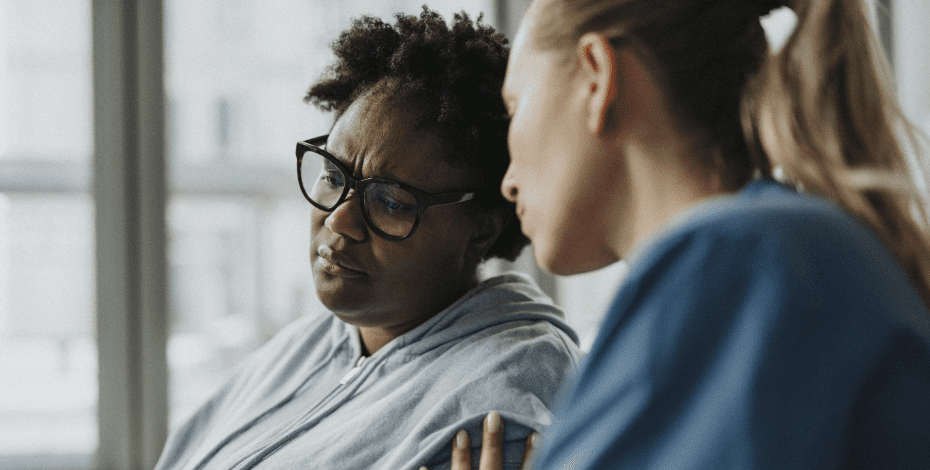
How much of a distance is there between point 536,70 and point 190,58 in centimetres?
175

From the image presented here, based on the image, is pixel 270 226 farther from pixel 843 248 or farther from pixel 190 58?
pixel 843 248

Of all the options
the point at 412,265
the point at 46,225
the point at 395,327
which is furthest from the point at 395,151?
the point at 46,225

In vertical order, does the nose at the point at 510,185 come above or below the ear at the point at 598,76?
below

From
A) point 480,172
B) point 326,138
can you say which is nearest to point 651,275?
point 480,172

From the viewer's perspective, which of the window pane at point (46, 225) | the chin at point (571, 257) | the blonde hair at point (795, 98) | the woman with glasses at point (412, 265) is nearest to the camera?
the blonde hair at point (795, 98)

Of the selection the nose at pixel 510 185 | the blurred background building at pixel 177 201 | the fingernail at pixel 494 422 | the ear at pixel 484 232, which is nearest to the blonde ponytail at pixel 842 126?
the nose at pixel 510 185

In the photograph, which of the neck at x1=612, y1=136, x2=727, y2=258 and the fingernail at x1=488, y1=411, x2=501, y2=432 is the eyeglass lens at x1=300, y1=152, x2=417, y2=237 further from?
the neck at x1=612, y1=136, x2=727, y2=258

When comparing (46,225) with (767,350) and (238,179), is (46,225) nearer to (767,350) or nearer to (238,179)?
(238,179)

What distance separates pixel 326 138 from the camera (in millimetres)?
1115

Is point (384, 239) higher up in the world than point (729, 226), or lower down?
lower down

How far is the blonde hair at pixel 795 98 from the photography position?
0.49 meters

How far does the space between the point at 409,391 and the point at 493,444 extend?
169 millimetres

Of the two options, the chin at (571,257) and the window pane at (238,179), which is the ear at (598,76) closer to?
the chin at (571,257)

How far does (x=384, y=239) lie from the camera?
97 centimetres
